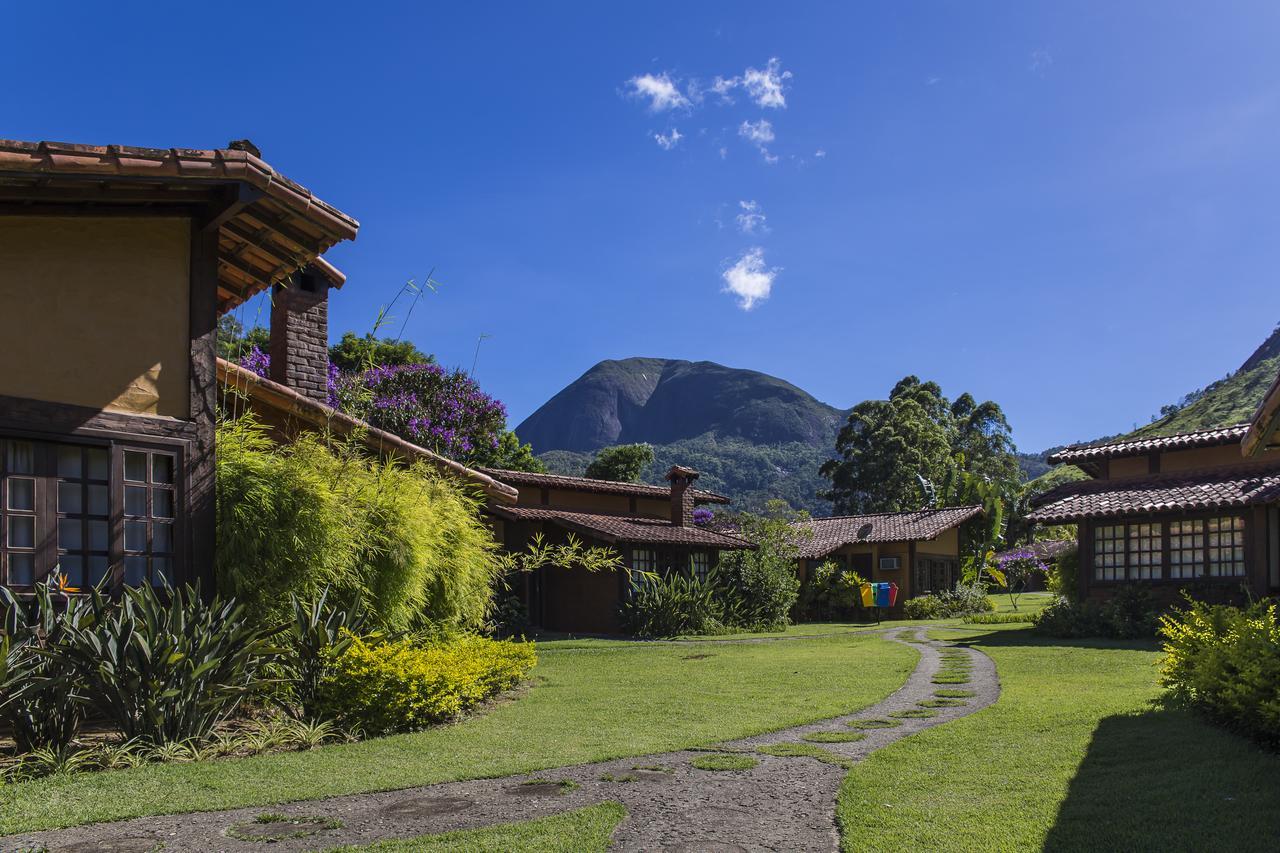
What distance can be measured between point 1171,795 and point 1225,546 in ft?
52.1

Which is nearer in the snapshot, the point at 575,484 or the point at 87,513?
the point at 87,513

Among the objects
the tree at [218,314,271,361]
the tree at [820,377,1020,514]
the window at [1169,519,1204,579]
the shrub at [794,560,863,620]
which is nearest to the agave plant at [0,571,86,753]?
the tree at [218,314,271,361]

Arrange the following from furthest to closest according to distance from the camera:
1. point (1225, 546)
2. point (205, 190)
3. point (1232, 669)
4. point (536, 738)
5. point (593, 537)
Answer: point (593, 537)
point (1225, 546)
point (205, 190)
point (536, 738)
point (1232, 669)

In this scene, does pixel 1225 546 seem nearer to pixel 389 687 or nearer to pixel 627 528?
pixel 627 528

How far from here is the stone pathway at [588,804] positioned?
5289mm

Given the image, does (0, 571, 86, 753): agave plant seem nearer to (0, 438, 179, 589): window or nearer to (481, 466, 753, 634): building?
(0, 438, 179, 589): window

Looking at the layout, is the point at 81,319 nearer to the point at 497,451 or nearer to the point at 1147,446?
the point at 1147,446

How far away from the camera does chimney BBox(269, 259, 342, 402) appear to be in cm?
1451

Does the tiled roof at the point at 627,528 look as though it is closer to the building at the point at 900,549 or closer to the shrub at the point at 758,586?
the shrub at the point at 758,586

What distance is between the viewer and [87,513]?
28.2ft

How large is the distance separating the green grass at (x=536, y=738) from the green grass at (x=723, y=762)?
0.53m

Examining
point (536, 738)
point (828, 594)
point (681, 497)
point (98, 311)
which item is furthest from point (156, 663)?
point (828, 594)

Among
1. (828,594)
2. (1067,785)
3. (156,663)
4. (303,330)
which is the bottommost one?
(828,594)

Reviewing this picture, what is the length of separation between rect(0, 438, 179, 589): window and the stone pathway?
10.0 ft
